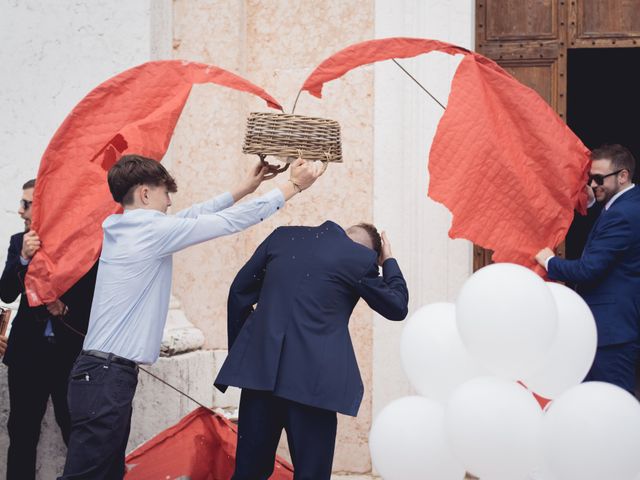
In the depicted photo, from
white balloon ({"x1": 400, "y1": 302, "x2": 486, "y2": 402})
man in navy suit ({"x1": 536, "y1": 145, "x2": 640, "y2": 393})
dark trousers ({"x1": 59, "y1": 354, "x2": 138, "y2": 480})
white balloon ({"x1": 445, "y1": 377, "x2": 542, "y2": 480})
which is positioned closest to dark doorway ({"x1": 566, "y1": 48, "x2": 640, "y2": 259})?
man in navy suit ({"x1": 536, "y1": 145, "x2": 640, "y2": 393})

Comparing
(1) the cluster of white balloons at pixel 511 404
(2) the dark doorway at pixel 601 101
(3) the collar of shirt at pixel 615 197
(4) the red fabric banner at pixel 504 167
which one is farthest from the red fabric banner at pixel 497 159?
(2) the dark doorway at pixel 601 101

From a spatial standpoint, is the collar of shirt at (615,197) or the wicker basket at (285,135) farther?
the collar of shirt at (615,197)

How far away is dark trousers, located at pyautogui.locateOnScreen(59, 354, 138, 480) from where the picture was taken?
12.1 feet

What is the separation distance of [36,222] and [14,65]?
149cm

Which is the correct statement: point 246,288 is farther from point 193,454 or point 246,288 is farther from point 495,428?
point 495,428

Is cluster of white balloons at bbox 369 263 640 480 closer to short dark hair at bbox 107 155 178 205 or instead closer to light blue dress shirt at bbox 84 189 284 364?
light blue dress shirt at bbox 84 189 284 364

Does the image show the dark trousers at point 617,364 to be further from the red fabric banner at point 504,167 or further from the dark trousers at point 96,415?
the dark trousers at point 96,415

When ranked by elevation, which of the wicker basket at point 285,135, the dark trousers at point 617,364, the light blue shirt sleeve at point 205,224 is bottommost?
the dark trousers at point 617,364

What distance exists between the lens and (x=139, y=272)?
3.81m

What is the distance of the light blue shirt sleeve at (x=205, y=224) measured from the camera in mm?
3807

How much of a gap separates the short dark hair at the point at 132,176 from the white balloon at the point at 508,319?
139cm

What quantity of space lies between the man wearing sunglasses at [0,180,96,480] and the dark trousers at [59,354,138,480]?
2.73 feet

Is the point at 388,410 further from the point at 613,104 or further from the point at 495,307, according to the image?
the point at 613,104

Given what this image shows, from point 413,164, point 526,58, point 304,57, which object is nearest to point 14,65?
point 304,57
